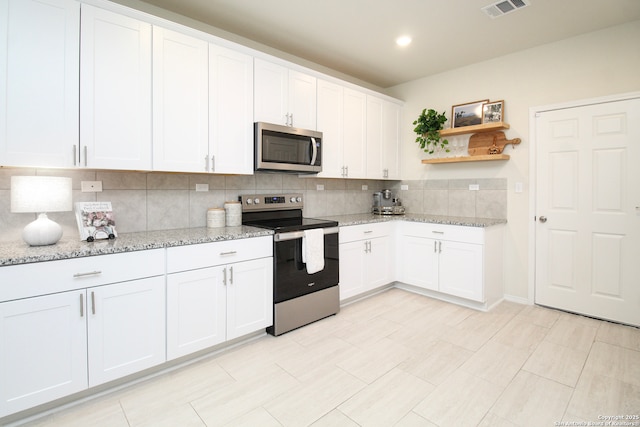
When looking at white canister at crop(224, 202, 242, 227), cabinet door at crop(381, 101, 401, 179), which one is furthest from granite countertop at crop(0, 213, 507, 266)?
cabinet door at crop(381, 101, 401, 179)

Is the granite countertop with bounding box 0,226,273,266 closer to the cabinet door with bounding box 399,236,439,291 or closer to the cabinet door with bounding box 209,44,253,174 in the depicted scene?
the cabinet door with bounding box 209,44,253,174

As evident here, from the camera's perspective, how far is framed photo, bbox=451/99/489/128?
3.66 meters

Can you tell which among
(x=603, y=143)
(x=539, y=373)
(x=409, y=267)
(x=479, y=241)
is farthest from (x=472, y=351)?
(x=603, y=143)

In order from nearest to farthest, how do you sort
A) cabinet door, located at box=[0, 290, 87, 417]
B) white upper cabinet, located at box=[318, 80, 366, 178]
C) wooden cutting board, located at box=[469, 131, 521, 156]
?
cabinet door, located at box=[0, 290, 87, 417]
white upper cabinet, located at box=[318, 80, 366, 178]
wooden cutting board, located at box=[469, 131, 521, 156]

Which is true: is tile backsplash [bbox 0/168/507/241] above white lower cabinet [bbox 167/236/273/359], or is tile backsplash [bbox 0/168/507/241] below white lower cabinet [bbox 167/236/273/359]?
above

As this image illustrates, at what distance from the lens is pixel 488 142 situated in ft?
11.8

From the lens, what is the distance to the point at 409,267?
3768 millimetres

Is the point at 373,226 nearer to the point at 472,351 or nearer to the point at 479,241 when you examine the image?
the point at 479,241

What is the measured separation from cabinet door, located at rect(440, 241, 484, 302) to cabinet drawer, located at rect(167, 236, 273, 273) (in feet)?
6.26

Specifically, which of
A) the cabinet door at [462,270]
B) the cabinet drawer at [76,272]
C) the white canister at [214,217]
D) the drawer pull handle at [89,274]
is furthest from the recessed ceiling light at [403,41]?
the drawer pull handle at [89,274]

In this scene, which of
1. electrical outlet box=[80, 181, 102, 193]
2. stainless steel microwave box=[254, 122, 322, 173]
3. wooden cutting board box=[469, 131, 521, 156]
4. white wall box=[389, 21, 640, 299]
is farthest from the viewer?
wooden cutting board box=[469, 131, 521, 156]

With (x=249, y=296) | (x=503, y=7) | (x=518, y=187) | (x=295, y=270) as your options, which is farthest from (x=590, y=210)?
(x=249, y=296)

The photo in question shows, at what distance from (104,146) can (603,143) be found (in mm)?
3972

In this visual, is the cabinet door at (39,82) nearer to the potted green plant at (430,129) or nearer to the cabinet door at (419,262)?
the cabinet door at (419,262)
